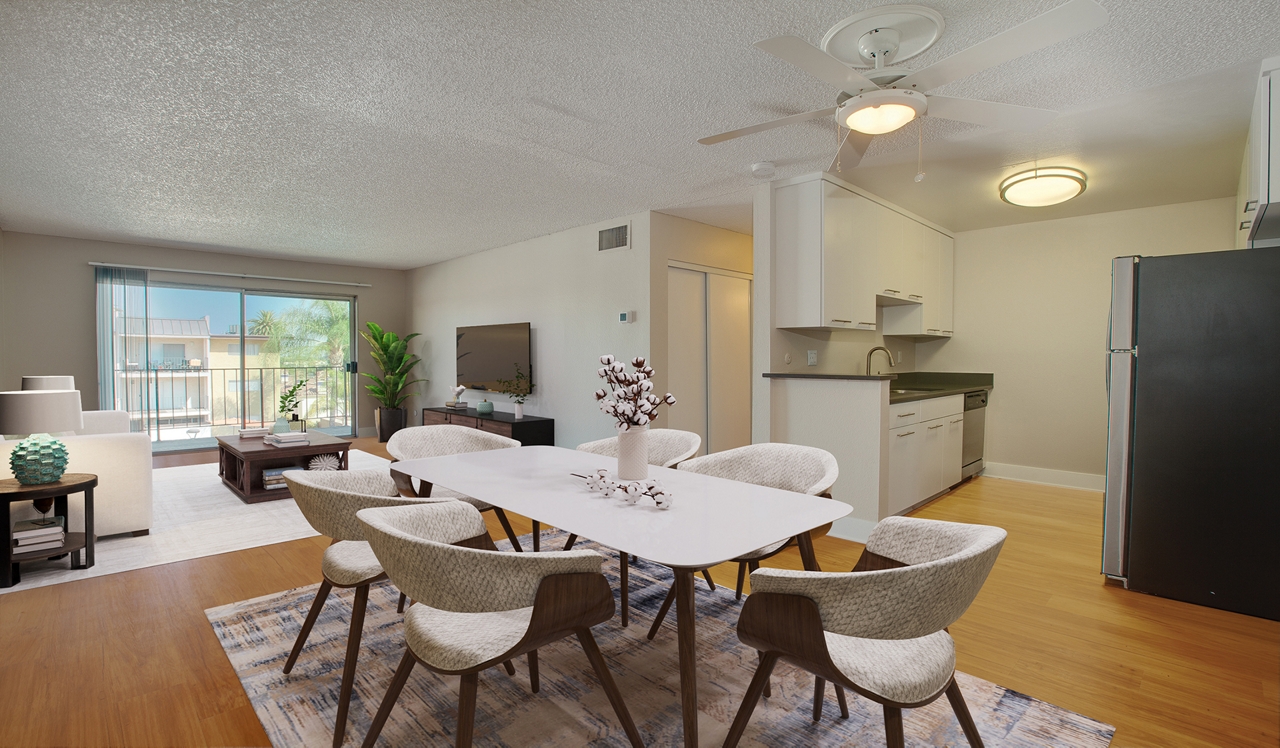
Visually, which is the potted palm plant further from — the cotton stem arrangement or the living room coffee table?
the cotton stem arrangement

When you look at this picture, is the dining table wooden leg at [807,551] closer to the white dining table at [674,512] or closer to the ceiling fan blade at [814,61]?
the white dining table at [674,512]

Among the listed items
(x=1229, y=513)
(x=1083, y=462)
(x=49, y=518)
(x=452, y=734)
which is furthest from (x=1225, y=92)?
(x=49, y=518)

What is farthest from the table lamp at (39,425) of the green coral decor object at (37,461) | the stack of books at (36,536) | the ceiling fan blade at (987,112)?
the ceiling fan blade at (987,112)

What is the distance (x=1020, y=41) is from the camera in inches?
65.8

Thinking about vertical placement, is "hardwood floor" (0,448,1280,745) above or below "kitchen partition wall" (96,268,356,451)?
below

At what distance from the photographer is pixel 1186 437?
2684mm

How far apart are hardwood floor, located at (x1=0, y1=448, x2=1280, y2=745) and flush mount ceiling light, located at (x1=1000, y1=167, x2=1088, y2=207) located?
87.4 inches

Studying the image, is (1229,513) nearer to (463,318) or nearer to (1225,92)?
(1225,92)

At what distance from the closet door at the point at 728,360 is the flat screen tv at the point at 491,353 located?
→ 1.97m

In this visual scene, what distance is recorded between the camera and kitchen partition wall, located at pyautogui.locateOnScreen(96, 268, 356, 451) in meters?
6.40

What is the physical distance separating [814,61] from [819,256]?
2119 millimetres

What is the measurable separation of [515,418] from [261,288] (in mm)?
4055

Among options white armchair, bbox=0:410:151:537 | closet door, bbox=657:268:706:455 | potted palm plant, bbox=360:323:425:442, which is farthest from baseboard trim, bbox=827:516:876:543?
potted palm plant, bbox=360:323:425:442

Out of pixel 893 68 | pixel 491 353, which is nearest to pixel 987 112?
pixel 893 68
